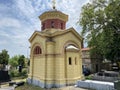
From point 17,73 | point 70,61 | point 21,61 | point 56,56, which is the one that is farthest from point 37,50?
point 21,61

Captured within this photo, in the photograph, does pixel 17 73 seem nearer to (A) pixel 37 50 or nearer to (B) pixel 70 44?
(A) pixel 37 50

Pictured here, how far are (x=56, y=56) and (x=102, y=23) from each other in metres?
8.12

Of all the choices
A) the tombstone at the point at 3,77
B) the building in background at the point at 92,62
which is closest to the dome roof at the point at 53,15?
the tombstone at the point at 3,77

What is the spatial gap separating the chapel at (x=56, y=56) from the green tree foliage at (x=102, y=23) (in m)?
2.60

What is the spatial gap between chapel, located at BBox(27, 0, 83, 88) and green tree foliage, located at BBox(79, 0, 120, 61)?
260 cm

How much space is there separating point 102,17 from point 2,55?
1513 inches

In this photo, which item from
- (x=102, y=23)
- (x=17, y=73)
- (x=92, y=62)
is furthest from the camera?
(x=17, y=73)

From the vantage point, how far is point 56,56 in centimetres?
2173

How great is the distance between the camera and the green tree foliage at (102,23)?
65.4ft

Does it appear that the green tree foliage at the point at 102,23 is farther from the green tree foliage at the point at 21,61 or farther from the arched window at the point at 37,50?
the green tree foliage at the point at 21,61

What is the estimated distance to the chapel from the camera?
2147 cm

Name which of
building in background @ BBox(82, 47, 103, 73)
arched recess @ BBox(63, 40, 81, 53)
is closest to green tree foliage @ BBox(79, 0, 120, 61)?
arched recess @ BBox(63, 40, 81, 53)

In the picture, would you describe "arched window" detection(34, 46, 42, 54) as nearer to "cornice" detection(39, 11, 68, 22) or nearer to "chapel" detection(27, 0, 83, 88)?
"chapel" detection(27, 0, 83, 88)

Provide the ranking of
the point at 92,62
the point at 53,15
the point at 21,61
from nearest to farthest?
the point at 53,15
the point at 92,62
the point at 21,61
